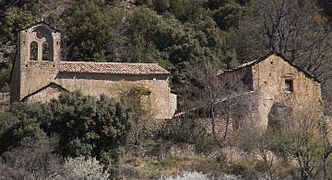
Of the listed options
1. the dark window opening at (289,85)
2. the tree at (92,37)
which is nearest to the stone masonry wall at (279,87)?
the dark window opening at (289,85)

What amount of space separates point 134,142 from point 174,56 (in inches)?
697

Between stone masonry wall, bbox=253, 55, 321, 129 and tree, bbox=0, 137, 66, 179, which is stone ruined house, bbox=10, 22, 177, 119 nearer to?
stone masonry wall, bbox=253, 55, 321, 129

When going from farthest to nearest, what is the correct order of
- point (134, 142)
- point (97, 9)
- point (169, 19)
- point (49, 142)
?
point (169, 19), point (97, 9), point (134, 142), point (49, 142)

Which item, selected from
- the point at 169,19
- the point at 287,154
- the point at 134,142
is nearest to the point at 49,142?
the point at 134,142

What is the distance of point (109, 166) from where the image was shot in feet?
107

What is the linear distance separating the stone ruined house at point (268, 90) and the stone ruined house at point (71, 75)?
13.8 ft

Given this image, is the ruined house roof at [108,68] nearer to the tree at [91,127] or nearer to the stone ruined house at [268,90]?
the stone ruined house at [268,90]

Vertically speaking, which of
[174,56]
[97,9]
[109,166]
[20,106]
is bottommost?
[109,166]

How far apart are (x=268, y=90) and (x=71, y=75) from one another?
11587mm

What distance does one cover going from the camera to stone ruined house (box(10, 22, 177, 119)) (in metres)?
40.6

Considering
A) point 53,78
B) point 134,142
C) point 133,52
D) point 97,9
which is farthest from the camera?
point 97,9

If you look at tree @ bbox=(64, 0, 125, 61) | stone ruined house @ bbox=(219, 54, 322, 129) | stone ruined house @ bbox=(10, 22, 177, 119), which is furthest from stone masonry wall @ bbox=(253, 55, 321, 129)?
tree @ bbox=(64, 0, 125, 61)

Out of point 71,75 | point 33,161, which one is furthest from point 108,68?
point 33,161

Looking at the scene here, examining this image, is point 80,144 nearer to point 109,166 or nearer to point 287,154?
point 109,166
